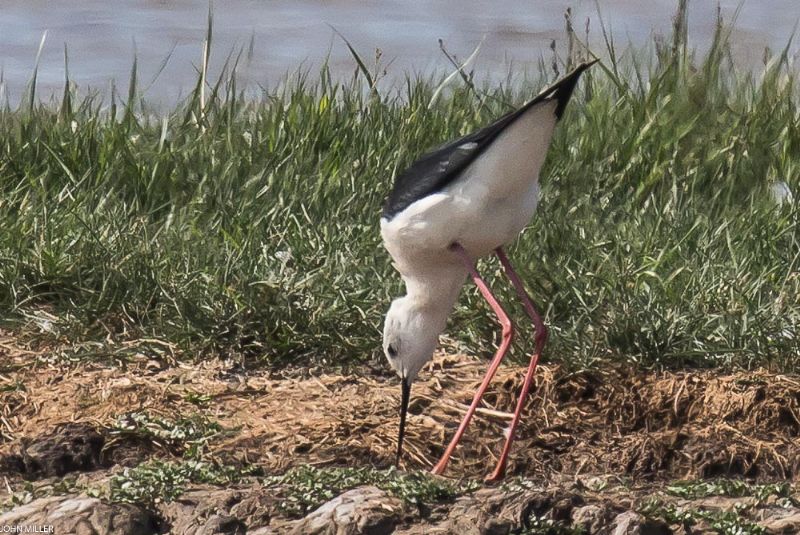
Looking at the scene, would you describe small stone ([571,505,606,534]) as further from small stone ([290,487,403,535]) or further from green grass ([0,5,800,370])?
green grass ([0,5,800,370])

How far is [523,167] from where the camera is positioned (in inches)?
169

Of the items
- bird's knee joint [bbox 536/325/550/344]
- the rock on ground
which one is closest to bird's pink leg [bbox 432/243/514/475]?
bird's knee joint [bbox 536/325/550/344]

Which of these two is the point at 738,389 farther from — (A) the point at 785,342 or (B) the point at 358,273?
(B) the point at 358,273

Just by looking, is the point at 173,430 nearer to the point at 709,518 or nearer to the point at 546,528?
the point at 546,528

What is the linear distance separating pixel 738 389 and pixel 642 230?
1.07 metres

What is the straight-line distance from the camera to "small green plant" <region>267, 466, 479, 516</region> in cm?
336

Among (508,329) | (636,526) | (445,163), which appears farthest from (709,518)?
(445,163)

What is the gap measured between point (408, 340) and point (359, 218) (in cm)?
117

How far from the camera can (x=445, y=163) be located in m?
4.43

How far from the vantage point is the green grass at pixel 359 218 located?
4691 millimetres

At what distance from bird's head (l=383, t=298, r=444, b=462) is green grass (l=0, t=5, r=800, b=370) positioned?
317 millimetres

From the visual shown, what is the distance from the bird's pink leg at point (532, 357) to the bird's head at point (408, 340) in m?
0.28

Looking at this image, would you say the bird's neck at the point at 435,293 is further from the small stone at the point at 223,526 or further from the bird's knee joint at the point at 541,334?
the small stone at the point at 223,526

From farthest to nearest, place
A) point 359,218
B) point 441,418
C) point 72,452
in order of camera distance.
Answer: point 359,218 → point 441,418 → point 72,452
